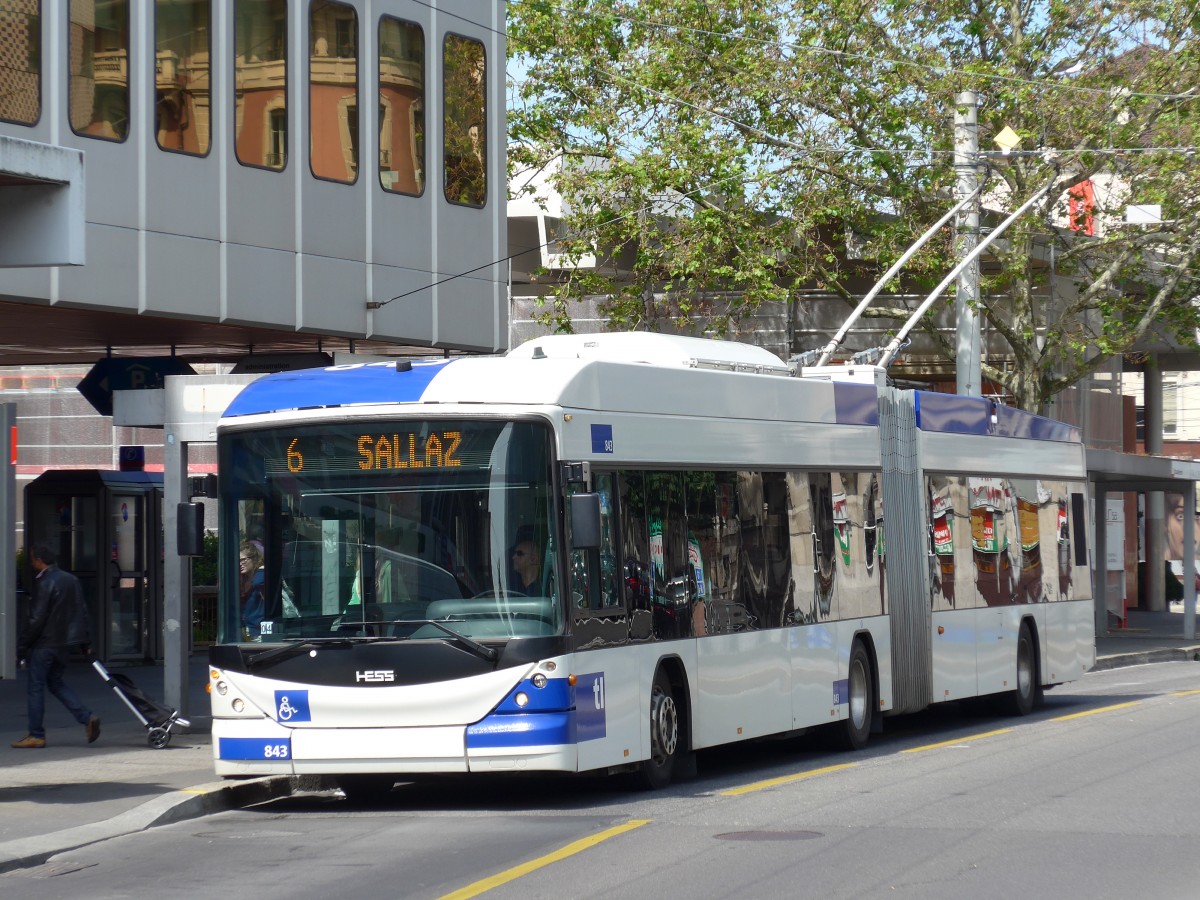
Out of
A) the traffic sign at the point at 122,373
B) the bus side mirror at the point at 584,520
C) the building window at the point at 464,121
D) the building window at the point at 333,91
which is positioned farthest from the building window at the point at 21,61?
the bus side mirror at the point at 584,520

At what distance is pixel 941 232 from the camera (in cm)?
3011

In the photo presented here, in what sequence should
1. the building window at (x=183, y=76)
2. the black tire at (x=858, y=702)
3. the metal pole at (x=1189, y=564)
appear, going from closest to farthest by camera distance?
the black tire at (x=858, y=702)
the building window at (x=183, y=76)
the metal pole at (x=1189, y=564)

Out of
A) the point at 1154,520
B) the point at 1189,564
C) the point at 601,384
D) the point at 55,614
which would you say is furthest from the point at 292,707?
the point at 1154,520

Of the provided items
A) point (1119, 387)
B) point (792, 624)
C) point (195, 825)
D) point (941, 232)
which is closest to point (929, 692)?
point (792, 624)

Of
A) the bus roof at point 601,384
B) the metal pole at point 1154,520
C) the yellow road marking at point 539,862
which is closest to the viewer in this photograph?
the yellow road marking at point 539,862

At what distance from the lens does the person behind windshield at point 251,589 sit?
472 inches

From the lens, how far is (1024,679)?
19.9 m

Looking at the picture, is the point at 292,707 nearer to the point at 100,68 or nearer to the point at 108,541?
the point at 100,68

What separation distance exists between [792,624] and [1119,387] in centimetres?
3163

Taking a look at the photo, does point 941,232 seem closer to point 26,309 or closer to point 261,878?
point 26,309

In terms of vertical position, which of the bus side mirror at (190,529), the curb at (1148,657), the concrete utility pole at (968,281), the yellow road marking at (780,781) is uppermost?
the concrete utility pole at (968,281)

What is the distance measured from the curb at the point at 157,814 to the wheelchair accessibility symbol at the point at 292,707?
2.96ft

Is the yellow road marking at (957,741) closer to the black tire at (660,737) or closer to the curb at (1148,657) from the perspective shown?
the black tire at (660,737)

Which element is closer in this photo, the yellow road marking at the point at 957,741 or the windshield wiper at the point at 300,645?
the windshield wiper at the point at 300,645
